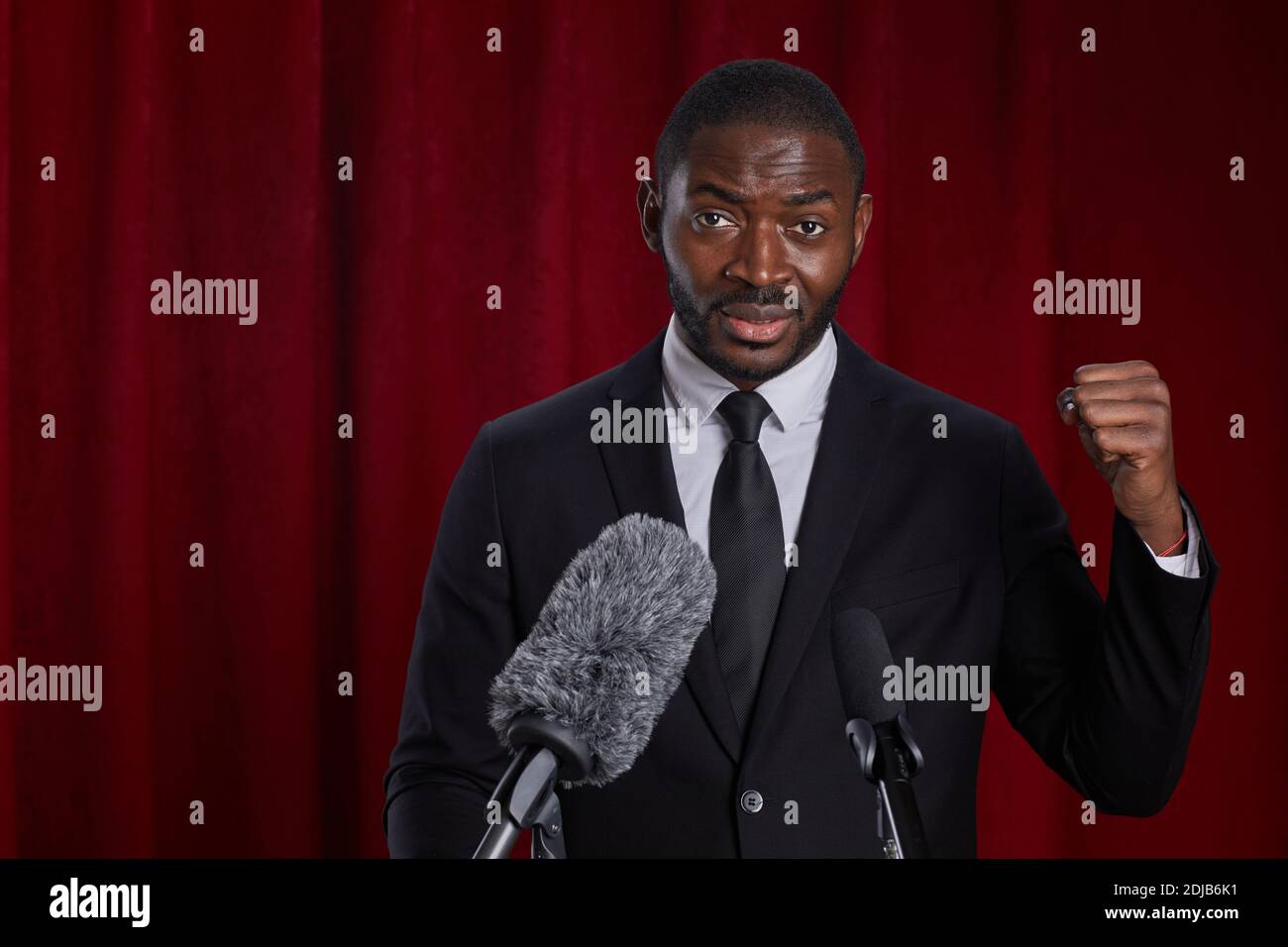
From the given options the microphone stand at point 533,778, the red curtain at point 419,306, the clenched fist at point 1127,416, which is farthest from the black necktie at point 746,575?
the red curtain at point 419,306

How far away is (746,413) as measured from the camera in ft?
4.24

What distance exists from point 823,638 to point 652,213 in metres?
0.53

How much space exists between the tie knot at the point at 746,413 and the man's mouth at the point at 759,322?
6cm

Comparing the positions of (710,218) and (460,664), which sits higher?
(710,218)

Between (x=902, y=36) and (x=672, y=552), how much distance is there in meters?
1.36

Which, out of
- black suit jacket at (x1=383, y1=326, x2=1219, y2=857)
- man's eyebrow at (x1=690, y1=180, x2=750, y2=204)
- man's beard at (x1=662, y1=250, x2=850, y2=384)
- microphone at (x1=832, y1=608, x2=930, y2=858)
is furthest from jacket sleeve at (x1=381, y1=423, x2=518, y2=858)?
microphone at (x1=832, y1=608, x2=930, y2=858)

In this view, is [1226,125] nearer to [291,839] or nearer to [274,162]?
[274,162]

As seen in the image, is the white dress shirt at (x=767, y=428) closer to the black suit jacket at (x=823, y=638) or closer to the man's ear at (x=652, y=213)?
the black suit jacket at (x=823, y=638)

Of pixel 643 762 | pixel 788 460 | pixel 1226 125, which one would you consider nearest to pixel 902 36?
pixel 1226 125

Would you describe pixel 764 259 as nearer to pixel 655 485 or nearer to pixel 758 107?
pixel 758 107

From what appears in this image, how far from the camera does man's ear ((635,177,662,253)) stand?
137cm

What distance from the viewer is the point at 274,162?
6.33 feet

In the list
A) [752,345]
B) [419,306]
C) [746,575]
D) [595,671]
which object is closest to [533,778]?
[595,671]
